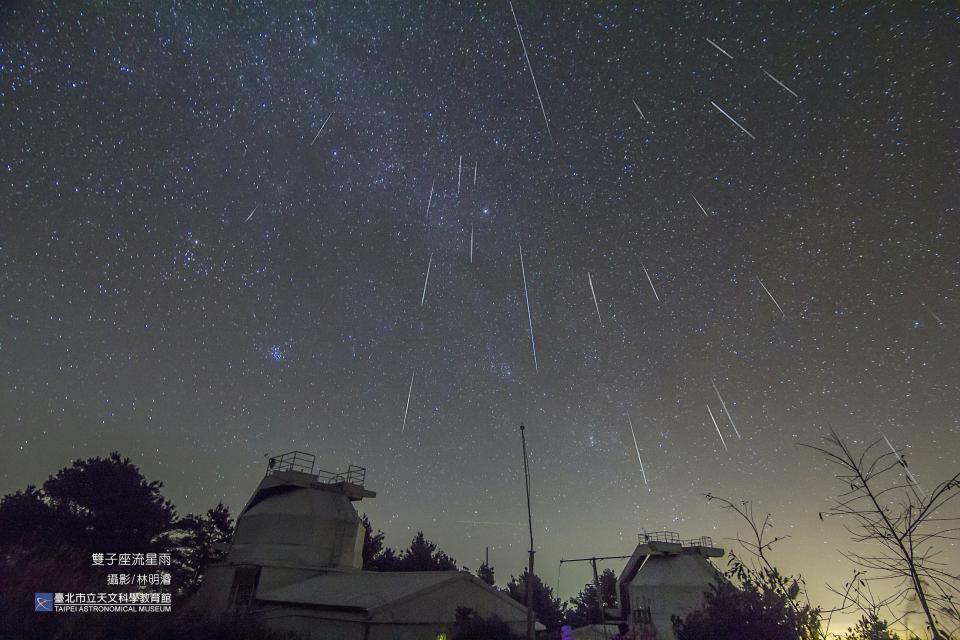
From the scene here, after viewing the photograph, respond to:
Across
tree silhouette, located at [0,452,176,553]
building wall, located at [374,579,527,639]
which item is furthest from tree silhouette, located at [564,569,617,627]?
tree silhouette, located at [0,452,176,553]

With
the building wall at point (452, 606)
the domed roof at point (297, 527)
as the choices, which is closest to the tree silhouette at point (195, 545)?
the domed roof at point (297, 527)

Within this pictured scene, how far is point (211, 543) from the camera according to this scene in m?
44.3

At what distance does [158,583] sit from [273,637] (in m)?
18.1

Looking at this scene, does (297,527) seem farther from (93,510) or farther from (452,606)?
(93,510)

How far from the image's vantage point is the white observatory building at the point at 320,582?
Answer: 22.1 metres

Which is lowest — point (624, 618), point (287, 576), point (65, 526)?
point (624, 618)

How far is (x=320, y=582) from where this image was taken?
2758 cm

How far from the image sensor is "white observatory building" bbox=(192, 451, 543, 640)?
22078 millimetres

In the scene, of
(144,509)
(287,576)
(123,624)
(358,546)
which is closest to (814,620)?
(123,624)

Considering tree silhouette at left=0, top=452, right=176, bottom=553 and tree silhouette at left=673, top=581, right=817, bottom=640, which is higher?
tree silhouette at left=0, top=452, right=176, bottom=553

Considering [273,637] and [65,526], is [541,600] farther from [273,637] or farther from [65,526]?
[65,526]

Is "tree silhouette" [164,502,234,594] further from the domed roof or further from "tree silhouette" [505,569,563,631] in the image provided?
"tree silhouette" [505,569,563,631]

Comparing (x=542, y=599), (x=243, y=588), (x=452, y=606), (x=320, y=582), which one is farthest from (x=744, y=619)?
(x=542, y=599)

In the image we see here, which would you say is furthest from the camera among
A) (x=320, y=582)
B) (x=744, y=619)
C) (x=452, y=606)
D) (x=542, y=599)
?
(x=542, y=599)
